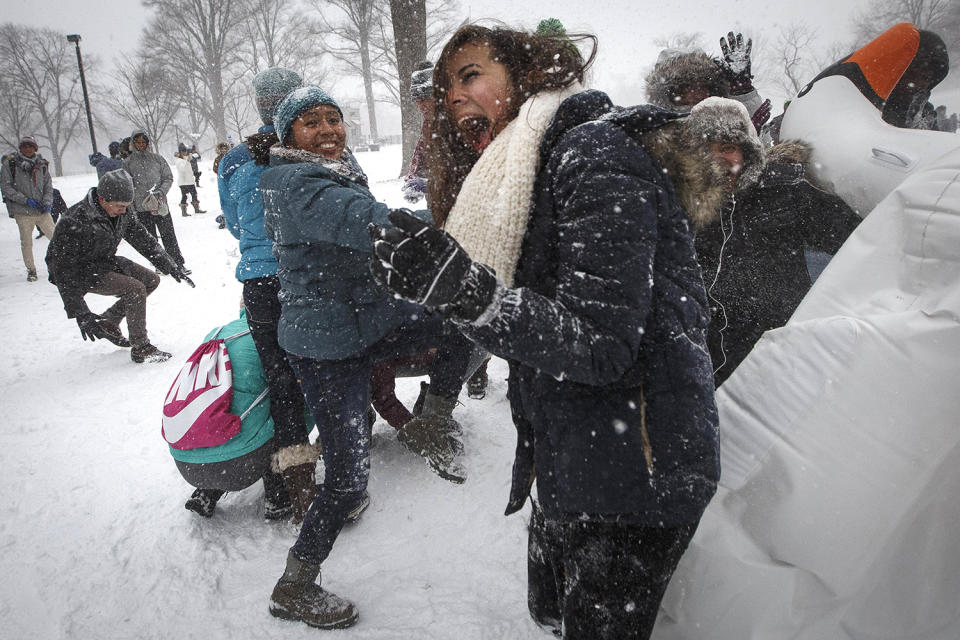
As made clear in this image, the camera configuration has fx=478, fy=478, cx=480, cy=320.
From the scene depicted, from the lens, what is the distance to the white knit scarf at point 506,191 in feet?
3.51

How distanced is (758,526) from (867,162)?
137 centimetres

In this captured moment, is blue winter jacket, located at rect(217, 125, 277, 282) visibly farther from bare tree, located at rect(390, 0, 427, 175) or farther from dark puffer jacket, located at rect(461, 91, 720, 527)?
bare tree, located at rect(390, 0, 427, 175)

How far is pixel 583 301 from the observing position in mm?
908

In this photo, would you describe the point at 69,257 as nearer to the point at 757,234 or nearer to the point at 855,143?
the point at 757,234

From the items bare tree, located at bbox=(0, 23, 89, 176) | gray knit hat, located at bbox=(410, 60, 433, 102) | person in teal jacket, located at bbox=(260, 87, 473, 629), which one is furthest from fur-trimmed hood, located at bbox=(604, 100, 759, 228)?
bare tree, located at bbox=(0, 23, 89, 176)

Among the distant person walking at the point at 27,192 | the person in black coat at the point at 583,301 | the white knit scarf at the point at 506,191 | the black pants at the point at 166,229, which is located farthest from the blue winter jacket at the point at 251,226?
the distant person walking at the point at 27,192

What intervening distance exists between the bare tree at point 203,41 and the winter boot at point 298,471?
3557 centimetres

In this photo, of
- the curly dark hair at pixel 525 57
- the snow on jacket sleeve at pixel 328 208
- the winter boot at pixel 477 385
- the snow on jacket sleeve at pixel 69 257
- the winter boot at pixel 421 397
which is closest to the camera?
the curly dark hair at pixel 525 57

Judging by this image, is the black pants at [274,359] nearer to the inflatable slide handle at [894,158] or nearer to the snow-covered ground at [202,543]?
the snow-covered ground at [202,543]

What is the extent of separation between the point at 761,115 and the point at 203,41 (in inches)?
1475

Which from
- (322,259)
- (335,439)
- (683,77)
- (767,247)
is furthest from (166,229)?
(767,247)

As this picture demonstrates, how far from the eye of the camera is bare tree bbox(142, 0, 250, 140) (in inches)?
1136

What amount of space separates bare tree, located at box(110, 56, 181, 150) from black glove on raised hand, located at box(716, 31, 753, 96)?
30.4 meters

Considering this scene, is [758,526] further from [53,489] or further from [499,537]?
[53,489]
